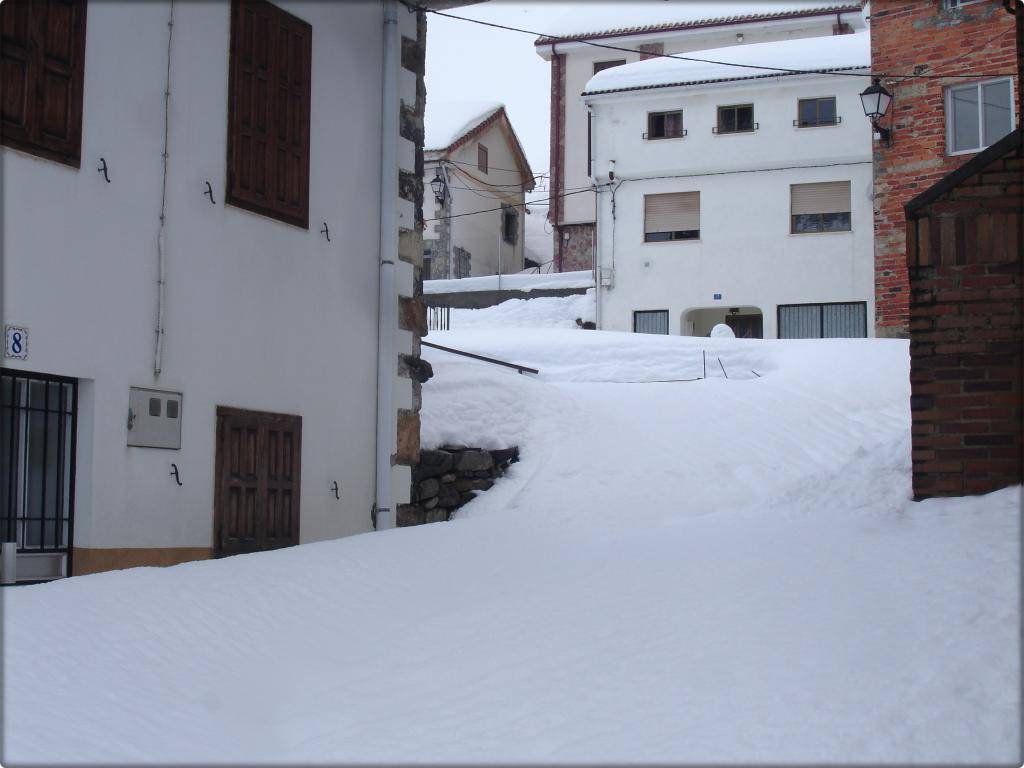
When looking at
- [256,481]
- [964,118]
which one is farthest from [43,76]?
[964,118]

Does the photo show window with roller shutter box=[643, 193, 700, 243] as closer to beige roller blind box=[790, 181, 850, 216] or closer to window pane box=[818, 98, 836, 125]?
beige roller blind box=[790, 181, 850, 216]

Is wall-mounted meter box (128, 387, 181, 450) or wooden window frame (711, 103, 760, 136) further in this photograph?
wooden window frame (711, 103, 760, 136)

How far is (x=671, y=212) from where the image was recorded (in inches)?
1121

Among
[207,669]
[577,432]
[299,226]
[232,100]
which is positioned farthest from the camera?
[577,432]

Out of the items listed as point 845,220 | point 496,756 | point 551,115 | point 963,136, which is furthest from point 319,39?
point 551,115

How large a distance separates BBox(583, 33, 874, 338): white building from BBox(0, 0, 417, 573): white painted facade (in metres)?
17.0

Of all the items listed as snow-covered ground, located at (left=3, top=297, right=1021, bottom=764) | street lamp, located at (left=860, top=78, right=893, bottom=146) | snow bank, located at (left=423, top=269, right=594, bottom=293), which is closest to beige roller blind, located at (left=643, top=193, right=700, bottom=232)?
snow bank, located at (left=423, top=269, right=594, bottom=293)

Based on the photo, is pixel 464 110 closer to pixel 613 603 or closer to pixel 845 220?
pixel 845 220

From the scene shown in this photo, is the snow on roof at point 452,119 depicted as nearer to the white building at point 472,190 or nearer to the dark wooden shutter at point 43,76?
the white building at point 472,190

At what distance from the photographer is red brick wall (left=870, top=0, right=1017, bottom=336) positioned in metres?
21.4

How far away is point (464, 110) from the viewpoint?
38.0 meters

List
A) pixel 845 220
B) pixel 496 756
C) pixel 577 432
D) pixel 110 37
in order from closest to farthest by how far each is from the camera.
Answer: pixel 496 756 < pixel 110 37 < pixel 577 432 < pixel 845 220

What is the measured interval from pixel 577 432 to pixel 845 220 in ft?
48.5

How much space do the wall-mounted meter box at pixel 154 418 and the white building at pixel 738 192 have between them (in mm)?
19979
